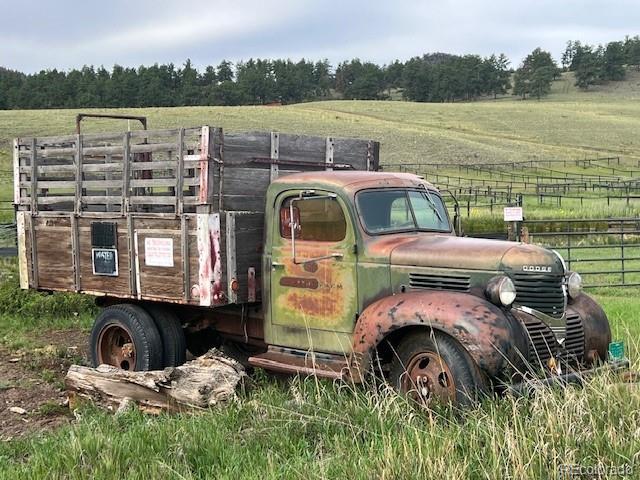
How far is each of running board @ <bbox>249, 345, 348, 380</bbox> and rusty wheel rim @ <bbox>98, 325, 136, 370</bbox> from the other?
1.79 m

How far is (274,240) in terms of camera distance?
7.04m

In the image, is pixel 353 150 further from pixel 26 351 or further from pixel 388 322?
pixel 26 351

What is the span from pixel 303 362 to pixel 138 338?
195 cm

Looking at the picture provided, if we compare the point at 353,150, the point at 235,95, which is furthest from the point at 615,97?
the point at 353,150

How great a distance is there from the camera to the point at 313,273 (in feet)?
22.0

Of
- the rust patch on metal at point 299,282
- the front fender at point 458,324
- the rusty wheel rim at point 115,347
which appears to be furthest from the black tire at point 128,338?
the front fender at point 458,324

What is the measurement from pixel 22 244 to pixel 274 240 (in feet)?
11.6

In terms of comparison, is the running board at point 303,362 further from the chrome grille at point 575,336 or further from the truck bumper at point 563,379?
the chrome grille at point 575,336

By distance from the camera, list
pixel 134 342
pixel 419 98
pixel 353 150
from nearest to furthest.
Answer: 1. pixel 134 342
2. pixel 353 150
3. pixel 419 98

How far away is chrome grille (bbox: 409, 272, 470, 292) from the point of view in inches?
233

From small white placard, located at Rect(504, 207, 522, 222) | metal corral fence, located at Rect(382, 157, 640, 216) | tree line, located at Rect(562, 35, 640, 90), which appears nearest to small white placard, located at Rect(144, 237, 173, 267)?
small white placard, located at Rect(504, 207, 522, 222)

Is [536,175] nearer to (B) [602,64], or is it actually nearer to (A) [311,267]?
(A) [311,267]

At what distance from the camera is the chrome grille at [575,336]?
6.18m

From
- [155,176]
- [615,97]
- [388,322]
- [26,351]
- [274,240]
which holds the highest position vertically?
[615,97]
